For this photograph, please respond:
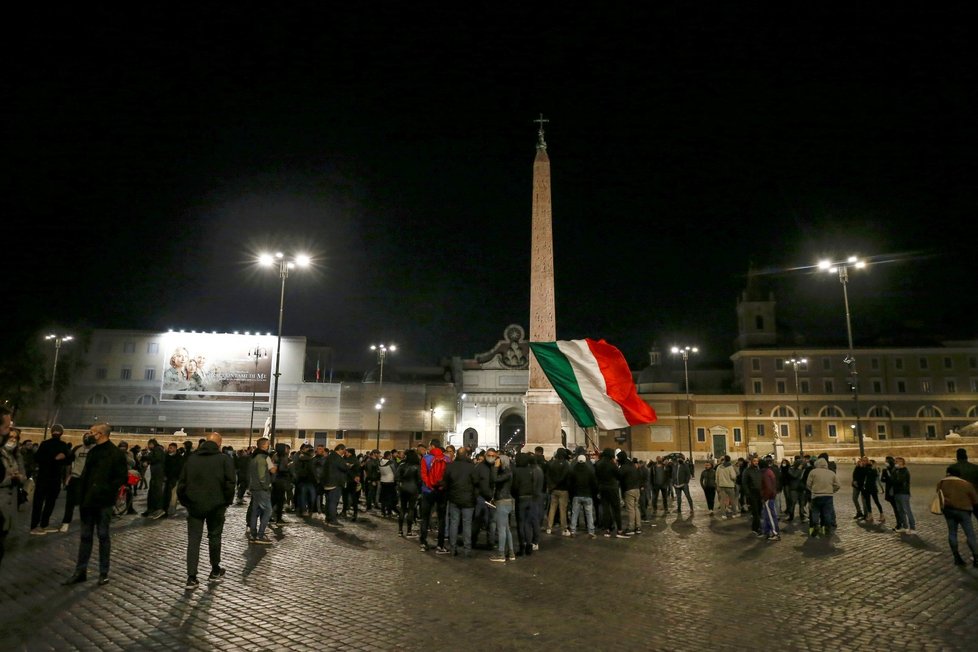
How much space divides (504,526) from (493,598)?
2.65 meters

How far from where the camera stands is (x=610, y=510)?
41.3 feet

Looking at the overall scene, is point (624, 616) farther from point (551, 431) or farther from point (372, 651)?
point (551, 431)

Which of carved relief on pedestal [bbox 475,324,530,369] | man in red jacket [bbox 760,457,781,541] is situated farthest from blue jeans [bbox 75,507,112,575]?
carved relief on pedestal [bbox 475,324,530,369]

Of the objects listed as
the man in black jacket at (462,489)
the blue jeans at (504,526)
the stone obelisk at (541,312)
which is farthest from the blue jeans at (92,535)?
the stone obelisk at (541,312)

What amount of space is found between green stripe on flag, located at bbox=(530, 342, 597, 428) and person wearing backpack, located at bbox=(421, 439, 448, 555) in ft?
11.3

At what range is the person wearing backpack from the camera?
33.8ft

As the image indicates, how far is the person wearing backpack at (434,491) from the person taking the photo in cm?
1030

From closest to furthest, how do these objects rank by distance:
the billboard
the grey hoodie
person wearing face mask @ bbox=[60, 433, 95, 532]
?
person wearing face mask @ bbox=[60, 433, 95, 532] < the grey hoodie < the billboard

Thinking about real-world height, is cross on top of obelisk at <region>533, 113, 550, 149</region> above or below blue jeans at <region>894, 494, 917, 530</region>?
above

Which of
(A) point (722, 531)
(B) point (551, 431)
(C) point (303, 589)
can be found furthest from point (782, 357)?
(C) point (303, 589)

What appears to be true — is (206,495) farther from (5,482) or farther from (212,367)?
(212,367)

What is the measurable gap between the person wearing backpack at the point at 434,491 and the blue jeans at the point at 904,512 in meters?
9.34

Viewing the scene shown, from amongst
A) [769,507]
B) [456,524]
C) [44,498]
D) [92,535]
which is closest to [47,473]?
[44,498]

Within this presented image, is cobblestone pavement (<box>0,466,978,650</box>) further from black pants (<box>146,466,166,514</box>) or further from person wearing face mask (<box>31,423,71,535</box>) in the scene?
black pants (<box>146,466,166,514</box>)
